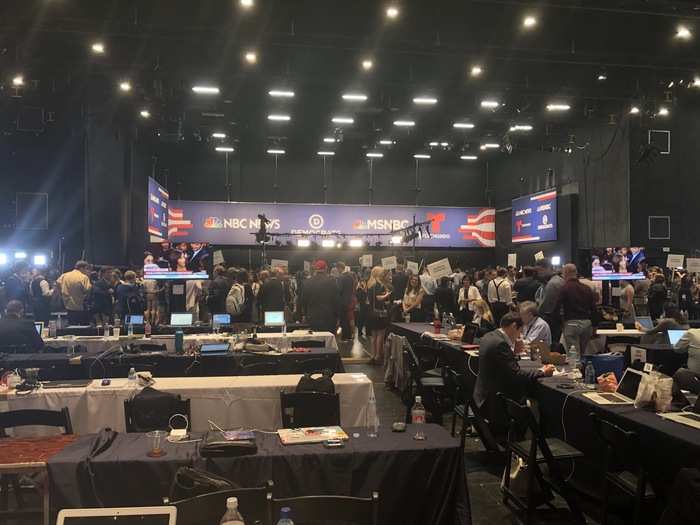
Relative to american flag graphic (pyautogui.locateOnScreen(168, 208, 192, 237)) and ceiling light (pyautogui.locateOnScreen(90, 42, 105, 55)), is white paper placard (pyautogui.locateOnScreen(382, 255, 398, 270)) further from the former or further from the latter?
american flag graphic (pyautogui.locateOnScreen(168, 208, 192, 237))

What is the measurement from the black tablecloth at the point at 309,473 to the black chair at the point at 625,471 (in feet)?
2.96

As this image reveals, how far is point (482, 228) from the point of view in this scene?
20.6 metres

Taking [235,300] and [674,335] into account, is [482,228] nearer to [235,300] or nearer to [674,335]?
[235,300]

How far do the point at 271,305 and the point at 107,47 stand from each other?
4810 mm

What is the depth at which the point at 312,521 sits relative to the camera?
2.09m

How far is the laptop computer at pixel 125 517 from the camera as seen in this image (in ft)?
5.77

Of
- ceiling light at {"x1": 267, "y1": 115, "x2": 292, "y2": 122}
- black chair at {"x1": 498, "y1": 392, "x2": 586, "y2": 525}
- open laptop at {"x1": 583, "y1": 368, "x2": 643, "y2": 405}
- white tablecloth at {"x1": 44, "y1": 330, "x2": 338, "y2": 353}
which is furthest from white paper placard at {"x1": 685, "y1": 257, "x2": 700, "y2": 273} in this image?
black chair at {"x1": 498, "y1": 392, "x2": 586, "y2": 525}

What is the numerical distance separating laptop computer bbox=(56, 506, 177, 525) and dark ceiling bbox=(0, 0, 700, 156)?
7.87 metres

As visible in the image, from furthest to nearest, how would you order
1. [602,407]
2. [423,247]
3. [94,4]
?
[423,247] → [94,4] → [602,407]

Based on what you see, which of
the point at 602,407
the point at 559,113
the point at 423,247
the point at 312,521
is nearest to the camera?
the point at 312,521

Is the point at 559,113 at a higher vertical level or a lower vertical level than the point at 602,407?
higher

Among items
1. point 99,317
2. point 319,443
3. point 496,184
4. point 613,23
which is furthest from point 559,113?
point 319,443

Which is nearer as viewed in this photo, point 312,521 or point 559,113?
point 312,521

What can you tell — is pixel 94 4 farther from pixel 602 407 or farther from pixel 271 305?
pixel 602 407
